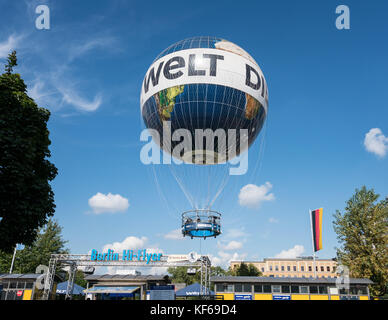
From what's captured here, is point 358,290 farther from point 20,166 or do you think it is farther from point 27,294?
point 27,294

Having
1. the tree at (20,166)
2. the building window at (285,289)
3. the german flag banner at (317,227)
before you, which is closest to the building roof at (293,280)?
the building window at (285,289)

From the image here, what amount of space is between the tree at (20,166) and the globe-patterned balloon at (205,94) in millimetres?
8521

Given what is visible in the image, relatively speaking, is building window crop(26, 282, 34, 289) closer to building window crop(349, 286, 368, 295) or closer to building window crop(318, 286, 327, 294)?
building window crop(318, 286, 327, 294)

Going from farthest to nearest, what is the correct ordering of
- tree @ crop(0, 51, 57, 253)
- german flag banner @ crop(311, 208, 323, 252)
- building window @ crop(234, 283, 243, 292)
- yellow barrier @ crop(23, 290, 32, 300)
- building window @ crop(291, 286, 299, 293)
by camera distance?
german flag banner @ crop(311, 208, 323, 252) → yellow barrier @ crop(23, 290, 32, 300) → building window @ crop(234, 283, 243, 292) → building window @ crop(291, 286, 299, 293) → tree @ crop(0, 51, 57, 253)

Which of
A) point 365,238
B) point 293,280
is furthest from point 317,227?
point 293,280

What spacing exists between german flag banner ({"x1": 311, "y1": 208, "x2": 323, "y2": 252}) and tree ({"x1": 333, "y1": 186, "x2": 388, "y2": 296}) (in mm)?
4236

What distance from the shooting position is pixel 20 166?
42.9 ft

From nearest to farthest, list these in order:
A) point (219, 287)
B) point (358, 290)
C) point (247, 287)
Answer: point (358, 290)
point (247, 287)
point (219, 287)

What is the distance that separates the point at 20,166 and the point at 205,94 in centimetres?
1211

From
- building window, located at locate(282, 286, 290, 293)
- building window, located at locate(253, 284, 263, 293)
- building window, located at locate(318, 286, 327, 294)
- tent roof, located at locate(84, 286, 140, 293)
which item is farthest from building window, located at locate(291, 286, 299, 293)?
tent roof, located at locate(84, 286, 140, 293)

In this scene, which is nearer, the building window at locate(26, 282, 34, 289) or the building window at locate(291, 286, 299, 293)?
the building window at locate(291, 286, 299, 293)

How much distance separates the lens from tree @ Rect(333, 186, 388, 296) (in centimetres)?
3781

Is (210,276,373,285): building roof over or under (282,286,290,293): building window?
over
